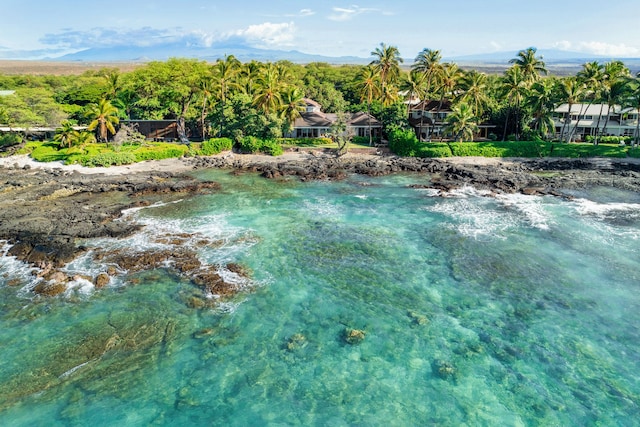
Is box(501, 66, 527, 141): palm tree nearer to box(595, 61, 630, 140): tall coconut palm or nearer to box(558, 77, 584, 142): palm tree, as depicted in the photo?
box(558, 77, 584, 142): palm tree

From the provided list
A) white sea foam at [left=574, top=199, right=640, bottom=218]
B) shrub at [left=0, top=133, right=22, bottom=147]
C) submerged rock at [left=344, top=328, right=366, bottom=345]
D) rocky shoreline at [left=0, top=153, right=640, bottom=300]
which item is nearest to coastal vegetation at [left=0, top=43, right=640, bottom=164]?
shrub at [left=0, top=133, right=22, bottom=147]

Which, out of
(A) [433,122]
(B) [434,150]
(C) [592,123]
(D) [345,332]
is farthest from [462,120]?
(D) [345,332]

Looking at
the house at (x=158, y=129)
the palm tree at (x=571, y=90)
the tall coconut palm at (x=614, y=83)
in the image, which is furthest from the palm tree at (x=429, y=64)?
the house at (x=158, y=129)

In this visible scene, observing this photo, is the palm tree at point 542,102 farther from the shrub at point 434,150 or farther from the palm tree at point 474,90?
the shrub at point 434,150

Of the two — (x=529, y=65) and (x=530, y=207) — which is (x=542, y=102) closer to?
(x=529, y=65)

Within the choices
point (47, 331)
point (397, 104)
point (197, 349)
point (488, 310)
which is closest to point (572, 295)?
point (488, 310)

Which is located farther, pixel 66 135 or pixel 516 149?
pixel 516 149

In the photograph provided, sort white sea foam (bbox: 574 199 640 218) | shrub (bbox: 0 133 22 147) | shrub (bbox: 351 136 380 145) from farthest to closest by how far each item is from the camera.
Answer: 1. shrub (bbox: 351 136 380 145)
2. shrub (bbox: 0 133 22 147)
3. white sea foam (bbox: 574 199 640 218)

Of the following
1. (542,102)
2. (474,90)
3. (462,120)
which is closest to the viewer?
(462,120)
